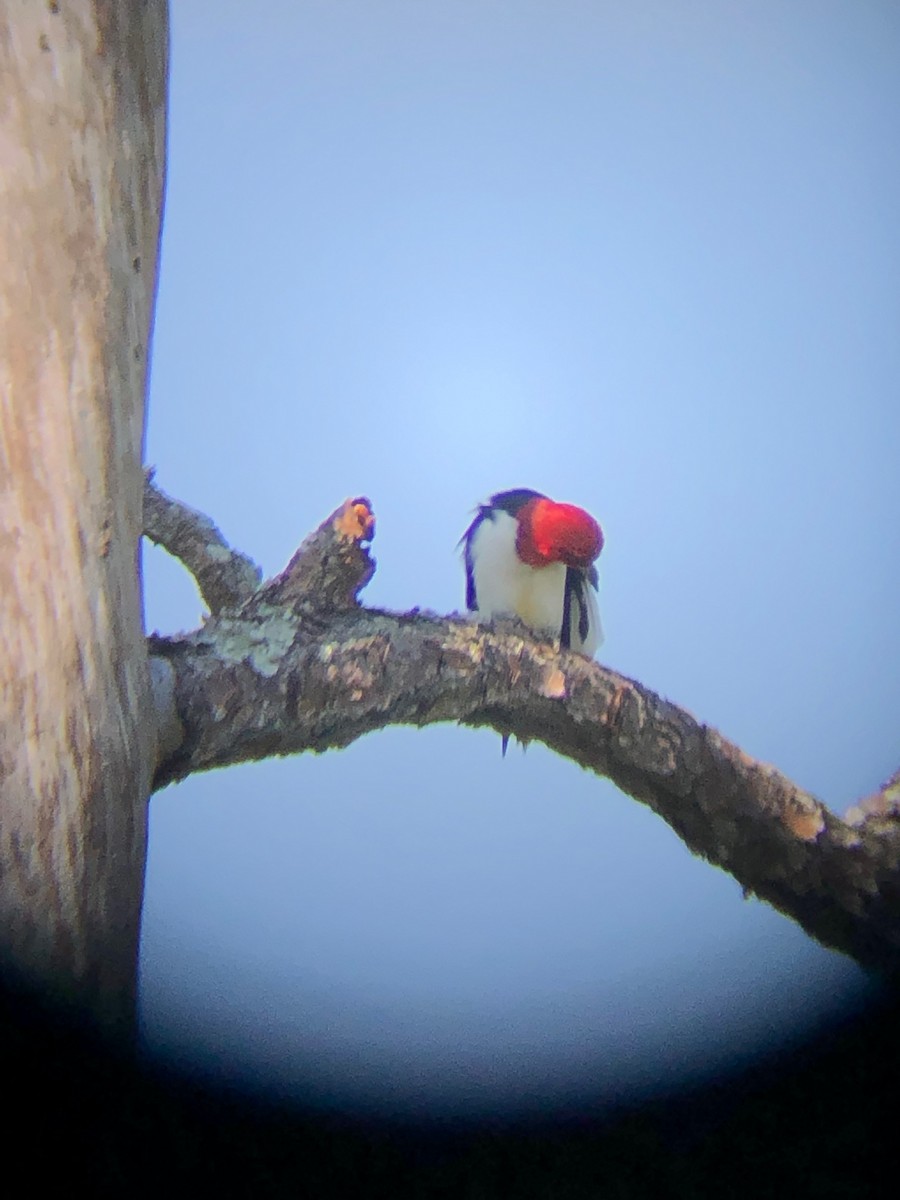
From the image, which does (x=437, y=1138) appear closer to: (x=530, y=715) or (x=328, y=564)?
(x=530, y=715)

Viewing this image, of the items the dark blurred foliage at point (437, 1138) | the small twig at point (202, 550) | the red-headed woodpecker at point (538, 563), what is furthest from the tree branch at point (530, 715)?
the small twig at point (202, 550)

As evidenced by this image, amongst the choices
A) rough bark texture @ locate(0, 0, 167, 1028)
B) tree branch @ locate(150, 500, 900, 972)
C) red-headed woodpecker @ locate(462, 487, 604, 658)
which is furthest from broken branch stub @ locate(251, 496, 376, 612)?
red-headed woodpecker @ locate(462, 487, 604, 658)

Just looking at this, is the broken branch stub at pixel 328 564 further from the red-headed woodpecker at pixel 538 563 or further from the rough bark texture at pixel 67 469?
the red-headed woodpecker at pixel 538 563

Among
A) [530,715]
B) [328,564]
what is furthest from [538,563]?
[328,564]

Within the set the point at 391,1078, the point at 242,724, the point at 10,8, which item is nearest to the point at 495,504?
the point at 242,724

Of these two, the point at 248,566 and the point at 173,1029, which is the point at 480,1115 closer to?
the point at 173,1029

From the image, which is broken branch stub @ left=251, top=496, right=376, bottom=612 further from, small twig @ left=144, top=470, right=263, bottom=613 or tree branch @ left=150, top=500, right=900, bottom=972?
small twig @ left=144, top=470, right=263, bottom=613

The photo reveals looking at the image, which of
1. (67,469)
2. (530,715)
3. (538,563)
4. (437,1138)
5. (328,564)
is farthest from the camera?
(538,563)
